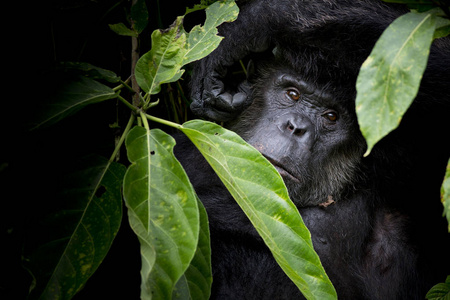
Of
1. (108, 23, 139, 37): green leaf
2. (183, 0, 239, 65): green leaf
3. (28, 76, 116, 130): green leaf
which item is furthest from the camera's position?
(108, 23, 139, 37): green leaf

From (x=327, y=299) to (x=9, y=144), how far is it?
1084 mm

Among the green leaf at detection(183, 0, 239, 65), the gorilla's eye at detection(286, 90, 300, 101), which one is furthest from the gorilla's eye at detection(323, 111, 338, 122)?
the green leaf at detection(183, 0, 239, 65)

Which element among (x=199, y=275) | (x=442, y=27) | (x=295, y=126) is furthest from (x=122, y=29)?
(x=442, y=27)

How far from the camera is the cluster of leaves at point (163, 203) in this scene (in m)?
1.14

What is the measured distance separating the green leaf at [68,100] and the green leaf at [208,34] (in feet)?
1.09

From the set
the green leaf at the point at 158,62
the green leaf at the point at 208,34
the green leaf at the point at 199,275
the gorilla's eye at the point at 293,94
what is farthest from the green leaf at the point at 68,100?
the gorilla's eye at the point at 293,94

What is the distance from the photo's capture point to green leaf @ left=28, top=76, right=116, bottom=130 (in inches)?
49.5

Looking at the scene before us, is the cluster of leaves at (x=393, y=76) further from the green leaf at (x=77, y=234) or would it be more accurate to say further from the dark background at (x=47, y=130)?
the dark background at (x=47, y=130)

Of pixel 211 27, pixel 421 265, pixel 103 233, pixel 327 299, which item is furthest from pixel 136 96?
pixel 421 265

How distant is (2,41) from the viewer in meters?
1.42

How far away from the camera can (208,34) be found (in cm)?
159

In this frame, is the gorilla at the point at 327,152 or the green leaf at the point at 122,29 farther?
the gorilla at the point at 327,152

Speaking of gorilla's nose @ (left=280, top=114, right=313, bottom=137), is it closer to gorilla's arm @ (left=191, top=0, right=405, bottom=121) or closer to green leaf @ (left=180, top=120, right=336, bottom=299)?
gorilla's arm @ (left=191, top=0, right=405, bottom=121)

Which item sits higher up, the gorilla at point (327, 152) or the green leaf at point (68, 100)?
the green leaf at point (68, 100)
